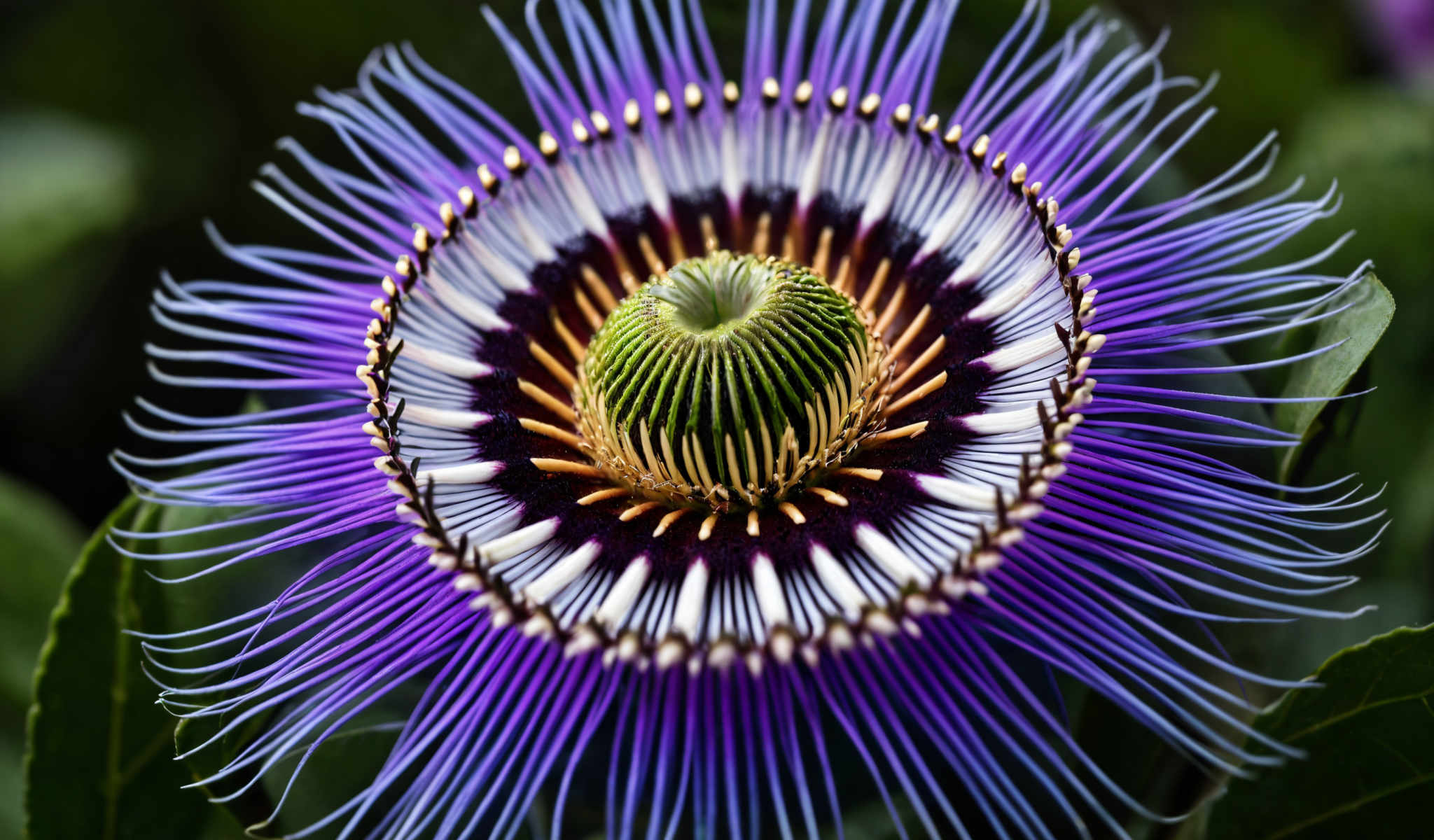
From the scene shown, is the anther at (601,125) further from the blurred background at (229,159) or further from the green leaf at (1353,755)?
the green leaf at (1353,755)

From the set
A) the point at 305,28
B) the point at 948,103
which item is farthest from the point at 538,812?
the point at 305,28

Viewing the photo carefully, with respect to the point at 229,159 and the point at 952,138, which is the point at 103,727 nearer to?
the point at 952,138

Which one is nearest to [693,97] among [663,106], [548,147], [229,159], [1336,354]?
[663,106]

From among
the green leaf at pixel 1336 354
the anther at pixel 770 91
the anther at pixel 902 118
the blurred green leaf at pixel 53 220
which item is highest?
the blurred green leaf at pixel 53 220

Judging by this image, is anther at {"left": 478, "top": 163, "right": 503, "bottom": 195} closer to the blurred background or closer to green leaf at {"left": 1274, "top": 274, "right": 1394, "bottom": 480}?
the blurred background

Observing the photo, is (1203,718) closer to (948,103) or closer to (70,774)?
(948,103)

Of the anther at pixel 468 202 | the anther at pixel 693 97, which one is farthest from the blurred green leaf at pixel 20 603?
the anther at pixel 693 97

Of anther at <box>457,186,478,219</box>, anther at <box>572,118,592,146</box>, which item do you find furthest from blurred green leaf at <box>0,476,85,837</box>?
anther at <box>572,118,592,146</box>
